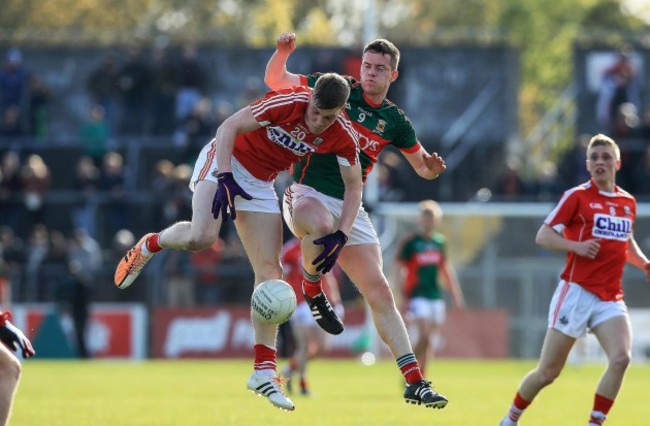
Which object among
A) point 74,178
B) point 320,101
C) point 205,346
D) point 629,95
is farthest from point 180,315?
point 320,101

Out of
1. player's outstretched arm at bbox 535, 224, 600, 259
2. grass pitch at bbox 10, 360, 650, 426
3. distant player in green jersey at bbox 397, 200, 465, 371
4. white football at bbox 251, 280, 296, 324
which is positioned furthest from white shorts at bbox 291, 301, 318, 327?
white football at bbox 251, 280, 296, 324

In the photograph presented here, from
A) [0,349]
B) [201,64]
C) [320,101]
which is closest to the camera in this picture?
[0,349]

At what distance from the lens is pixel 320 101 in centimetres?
1111

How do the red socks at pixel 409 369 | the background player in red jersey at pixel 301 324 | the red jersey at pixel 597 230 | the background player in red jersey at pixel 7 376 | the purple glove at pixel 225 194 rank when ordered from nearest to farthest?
the background player in red jersey at pixel 7 376 < the purple glove at pixel 225 194 < the red socks at pixel 409 369 < the red jersey at pixel 597 230 < the background player in red jersey at pixel 301 324

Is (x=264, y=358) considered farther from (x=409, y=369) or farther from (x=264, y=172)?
(x=264, y=172)

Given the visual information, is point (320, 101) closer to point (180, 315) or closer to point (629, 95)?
point (180, 315)

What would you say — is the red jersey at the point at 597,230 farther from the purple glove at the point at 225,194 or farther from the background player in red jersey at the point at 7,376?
the background player in red jersey at the point at 7,376

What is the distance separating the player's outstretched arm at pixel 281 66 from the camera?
12000 millimetres

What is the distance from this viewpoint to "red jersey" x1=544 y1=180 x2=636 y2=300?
41.0ft

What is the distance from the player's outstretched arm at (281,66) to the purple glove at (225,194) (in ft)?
3.78

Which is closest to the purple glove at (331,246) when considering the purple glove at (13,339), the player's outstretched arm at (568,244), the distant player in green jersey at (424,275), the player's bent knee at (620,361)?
the player's outstretched arm at (568,244)

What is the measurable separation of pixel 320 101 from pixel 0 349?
3.11 m

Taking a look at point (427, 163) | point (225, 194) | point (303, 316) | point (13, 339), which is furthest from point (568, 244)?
point (303, 316)

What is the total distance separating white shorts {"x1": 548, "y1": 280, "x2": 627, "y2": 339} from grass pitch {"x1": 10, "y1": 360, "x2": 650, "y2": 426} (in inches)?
83.1
